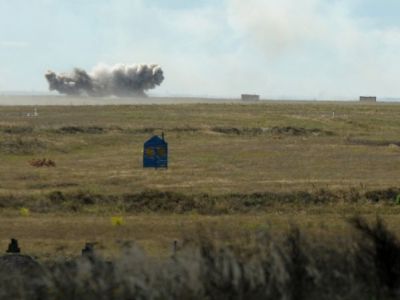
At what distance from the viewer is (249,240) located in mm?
17438

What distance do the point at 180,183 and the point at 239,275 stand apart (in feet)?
76.3

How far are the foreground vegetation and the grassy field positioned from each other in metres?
7.74

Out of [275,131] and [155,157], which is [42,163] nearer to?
[155,157]

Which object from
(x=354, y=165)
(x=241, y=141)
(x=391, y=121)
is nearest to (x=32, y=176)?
(x=354, y=165)

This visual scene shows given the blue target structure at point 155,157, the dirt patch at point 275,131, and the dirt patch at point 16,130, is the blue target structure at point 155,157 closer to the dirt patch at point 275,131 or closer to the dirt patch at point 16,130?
the dirt patch at point 16,130

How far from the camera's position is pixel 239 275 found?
12.1 metres

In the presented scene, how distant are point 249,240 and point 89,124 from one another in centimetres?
5465

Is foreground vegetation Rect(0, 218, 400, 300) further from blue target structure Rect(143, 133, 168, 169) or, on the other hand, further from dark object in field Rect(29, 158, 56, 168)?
dark object in field Rect(29, 158, 56, 168)

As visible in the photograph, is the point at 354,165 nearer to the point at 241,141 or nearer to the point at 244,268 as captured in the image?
the point at 241,141

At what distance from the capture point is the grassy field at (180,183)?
25.3 meters

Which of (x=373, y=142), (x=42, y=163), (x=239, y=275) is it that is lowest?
(x=42, y=163)

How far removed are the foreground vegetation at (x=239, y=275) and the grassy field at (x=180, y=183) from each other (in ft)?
25.4

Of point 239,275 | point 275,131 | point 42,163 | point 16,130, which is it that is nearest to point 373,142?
point 275,131

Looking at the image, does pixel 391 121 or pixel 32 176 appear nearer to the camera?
pixel 32 176
